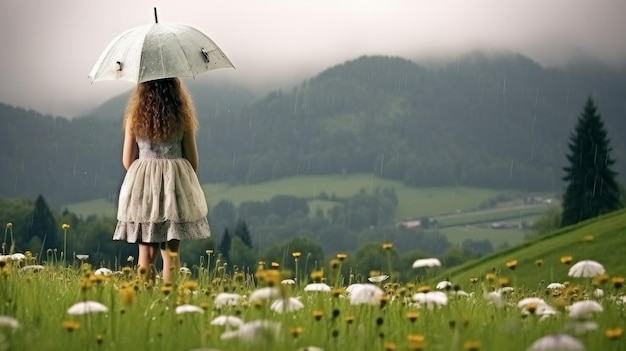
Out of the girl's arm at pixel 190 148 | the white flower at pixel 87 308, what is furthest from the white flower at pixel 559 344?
the girl's arm at pixel 190 148

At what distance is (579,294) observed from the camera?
7.50 meters

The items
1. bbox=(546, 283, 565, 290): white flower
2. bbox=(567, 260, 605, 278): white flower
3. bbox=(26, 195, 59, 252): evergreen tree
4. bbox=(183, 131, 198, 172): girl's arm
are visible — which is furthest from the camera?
bbox=(26, 195, 59, 252): evergreen tree

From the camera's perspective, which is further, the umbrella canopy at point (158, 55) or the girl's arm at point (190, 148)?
the girl's arm at point (190, 148)

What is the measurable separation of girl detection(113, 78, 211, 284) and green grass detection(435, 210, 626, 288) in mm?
19688

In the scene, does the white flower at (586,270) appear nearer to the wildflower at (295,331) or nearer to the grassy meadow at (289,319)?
the grassy meadow at (289,319)


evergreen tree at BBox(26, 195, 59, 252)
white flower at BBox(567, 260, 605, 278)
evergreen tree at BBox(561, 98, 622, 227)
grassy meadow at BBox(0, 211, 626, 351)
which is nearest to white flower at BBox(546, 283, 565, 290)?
grassy meadow at BBox(0, 211, 626, 351)

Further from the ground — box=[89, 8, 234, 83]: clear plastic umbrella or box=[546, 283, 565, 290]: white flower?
box=[89, 8, 234, 83]: clear plastic umbrella

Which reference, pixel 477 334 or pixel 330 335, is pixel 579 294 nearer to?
pixel 477 334

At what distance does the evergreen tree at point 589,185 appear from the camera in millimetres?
75375

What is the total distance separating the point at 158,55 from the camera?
9211 millimetres

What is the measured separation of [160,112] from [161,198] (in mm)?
816

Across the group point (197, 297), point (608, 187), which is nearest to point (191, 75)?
point (197, 297)

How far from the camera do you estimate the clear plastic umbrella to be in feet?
30.0

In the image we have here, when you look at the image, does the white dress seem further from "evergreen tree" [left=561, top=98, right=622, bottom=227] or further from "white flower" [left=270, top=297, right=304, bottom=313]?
"evergreen tree" [left=561, top=98, right=622, bottom=227]
